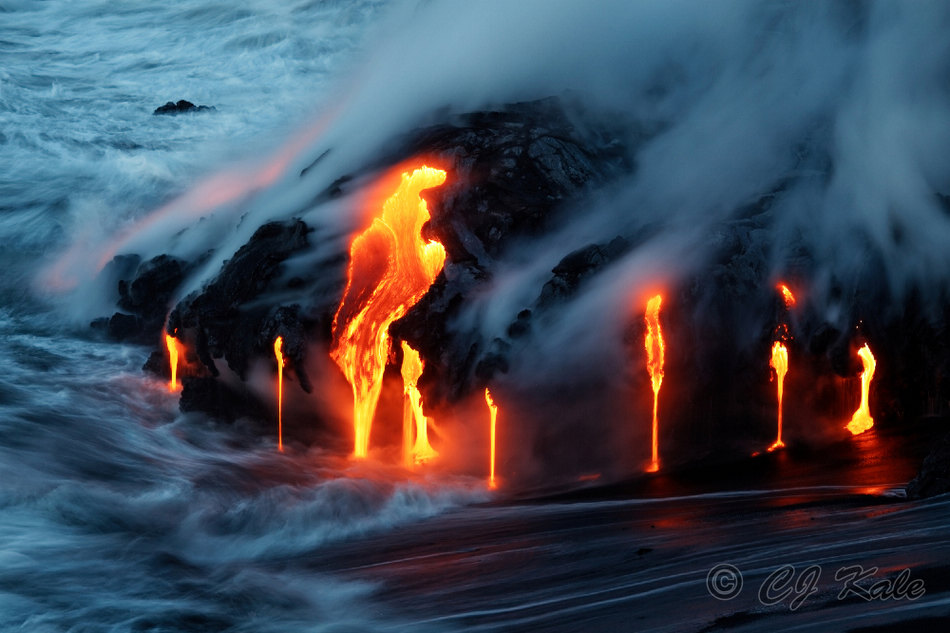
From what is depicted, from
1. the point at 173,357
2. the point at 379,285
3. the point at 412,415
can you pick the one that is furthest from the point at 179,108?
the point at 412,415

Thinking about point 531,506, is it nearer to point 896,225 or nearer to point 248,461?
point 248,461

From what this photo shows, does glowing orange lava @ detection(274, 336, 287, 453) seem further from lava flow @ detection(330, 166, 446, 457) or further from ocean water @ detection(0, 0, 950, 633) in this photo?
lava flow @ detection(330, 166, 446, 457)

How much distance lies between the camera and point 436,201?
12.1m

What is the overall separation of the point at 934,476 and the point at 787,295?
311cm

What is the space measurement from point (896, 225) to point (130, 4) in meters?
27.0

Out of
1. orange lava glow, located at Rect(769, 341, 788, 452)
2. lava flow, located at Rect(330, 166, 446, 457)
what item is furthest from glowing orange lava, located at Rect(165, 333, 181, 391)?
orange lava glow, located at Rect(769, 341, 788, 452)

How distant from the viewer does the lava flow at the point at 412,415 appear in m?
11.1

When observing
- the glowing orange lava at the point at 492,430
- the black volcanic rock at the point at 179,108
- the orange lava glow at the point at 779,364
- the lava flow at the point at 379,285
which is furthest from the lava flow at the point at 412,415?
the black volcanic rock at the point at 179,108

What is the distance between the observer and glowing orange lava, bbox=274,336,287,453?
1171 cm

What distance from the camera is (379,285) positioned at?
11945 mm

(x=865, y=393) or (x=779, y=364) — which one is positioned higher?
(x=779, y=364)

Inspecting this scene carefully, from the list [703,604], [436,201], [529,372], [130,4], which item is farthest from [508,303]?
[130,4]

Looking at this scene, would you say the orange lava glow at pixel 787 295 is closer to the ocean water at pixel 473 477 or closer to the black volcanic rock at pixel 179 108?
the ocean water at pixel 473 477

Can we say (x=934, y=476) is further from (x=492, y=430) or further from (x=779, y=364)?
(x=492, y=430)
